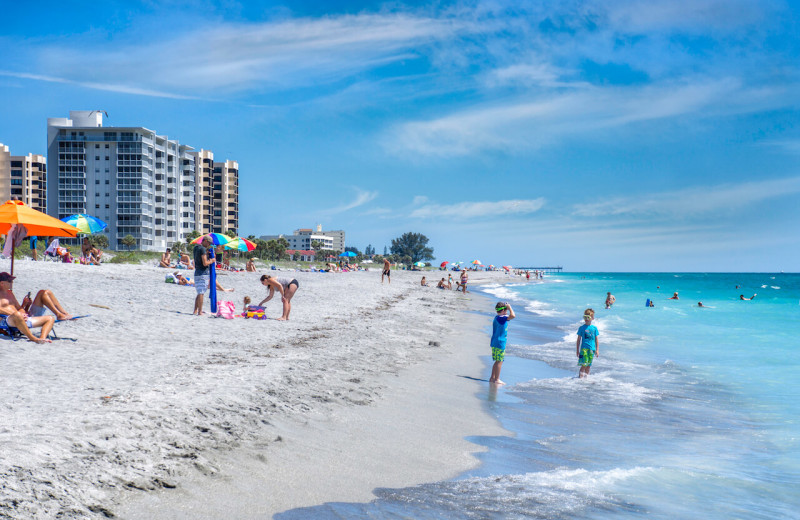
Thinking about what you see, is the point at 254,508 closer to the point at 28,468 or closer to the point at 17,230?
the point at 28,468

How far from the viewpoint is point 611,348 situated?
17.0m

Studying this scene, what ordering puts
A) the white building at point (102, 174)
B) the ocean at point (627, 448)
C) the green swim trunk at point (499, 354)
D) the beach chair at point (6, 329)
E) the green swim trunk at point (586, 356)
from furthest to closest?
the white building at point (102, 174)
the green swim trunk at point (586, 356)
the green swim trunk at point (499, 354)
the beach chair at point (6, 329)
the ocean at point (627, 448)

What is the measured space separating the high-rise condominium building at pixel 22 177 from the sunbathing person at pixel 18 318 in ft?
394

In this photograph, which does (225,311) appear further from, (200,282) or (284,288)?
(284,288)

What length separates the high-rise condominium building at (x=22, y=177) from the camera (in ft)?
374

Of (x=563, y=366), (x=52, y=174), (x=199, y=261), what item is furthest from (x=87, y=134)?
(x=563, y=366)

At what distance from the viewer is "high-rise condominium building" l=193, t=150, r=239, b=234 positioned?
351 ft

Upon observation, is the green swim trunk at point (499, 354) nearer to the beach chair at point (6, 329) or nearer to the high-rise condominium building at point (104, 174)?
the beach chair at point (6, 329)

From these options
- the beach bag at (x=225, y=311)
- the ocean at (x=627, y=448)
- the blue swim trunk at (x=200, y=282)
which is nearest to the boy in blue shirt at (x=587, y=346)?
the ocean at (x=627, y=448)

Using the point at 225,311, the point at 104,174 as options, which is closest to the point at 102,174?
the point at 104,174

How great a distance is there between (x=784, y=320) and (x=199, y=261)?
31885mm

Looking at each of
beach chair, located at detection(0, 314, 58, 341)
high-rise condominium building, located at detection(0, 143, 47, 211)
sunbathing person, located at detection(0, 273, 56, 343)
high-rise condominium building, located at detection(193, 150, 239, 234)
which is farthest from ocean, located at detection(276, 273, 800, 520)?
high-rise condominium building, located at detection(0, 143, 47, 211)

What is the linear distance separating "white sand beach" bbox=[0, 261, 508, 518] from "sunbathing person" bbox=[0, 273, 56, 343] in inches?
12.8

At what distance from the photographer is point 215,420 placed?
559 centimetres
